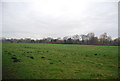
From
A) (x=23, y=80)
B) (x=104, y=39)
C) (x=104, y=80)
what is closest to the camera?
(x=23, y=80)

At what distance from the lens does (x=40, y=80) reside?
5.98 meters

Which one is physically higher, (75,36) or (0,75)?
(75,36)

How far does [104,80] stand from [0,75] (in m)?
6.93

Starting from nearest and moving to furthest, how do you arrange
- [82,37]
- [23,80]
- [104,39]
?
1. [23,80]
2. [104,39]
3. [82,37]

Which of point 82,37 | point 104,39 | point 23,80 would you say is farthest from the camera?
point 82,37

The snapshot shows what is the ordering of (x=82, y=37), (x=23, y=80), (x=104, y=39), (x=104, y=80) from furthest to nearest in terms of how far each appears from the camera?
(x=82, y=37) < (x=104, y=39) < (x=104, y=80) < (x=23, y=80)

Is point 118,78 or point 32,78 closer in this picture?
point 32,78

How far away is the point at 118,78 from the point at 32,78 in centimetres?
586

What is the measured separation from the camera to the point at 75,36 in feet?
338

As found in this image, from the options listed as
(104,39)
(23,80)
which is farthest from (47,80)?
(104,39)

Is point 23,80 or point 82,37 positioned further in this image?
point 82,37

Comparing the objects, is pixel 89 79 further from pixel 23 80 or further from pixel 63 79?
pixel 23 80

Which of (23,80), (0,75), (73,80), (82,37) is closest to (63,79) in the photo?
(73,80)

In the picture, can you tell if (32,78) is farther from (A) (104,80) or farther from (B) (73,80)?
(A) (104,80)
